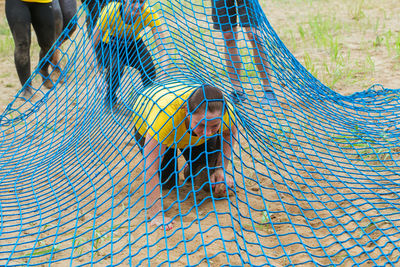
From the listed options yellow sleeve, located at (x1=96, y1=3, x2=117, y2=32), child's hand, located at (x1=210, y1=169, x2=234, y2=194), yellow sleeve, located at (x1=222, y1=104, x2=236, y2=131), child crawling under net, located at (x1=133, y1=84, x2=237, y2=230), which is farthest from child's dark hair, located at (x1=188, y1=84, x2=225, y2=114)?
yellow sleeve, located at (x1=96, y1=3, x2=117, y2=32)

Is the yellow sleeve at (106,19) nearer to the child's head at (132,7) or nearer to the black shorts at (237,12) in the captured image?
the child's head at (132,7)

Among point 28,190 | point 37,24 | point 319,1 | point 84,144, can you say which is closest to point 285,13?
point 319,1

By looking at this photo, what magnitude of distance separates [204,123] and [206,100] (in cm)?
11

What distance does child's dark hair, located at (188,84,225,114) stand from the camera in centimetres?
214

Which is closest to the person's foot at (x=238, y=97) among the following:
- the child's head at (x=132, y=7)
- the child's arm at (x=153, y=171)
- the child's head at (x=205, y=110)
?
the child's head at (x=205, y=110)

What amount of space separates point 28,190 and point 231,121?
1270 mm

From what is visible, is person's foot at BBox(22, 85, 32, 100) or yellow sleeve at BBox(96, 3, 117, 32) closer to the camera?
yellow sleeve at BBox(96, 3, 117, 32)

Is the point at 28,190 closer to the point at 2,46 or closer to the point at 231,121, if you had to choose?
the point at 231,121

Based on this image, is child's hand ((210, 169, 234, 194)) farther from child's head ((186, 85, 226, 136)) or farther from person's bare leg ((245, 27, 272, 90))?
person's bare leg ((245, 27, 272, 90))

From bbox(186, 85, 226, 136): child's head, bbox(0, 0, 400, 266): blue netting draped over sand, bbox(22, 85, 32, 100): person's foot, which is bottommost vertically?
bbox(0, 0, 400, 266): blue netting draped over sand

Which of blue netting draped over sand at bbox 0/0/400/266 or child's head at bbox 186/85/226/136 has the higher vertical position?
child's head at bbox 186/85/226/136

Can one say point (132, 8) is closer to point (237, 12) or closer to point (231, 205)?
point (237, 12)

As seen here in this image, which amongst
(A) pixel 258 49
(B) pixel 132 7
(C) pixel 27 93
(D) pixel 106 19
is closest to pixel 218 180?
(A) pixel 258 49

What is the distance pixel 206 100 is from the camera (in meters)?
2.13
